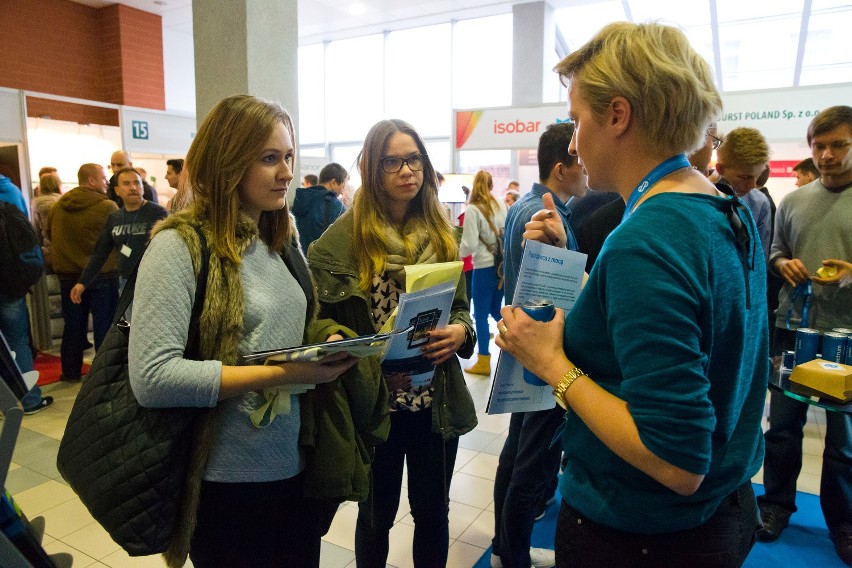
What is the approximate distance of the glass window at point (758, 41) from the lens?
357 inches

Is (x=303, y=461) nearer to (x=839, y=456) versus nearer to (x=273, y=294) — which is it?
(x=273, y=294)

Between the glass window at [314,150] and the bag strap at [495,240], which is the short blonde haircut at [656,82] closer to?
the bag strap at [495,240]

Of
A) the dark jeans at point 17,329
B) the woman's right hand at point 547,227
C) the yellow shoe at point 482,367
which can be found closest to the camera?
the woman's right hand at point 547,227

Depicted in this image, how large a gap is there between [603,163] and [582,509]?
0.58 metres

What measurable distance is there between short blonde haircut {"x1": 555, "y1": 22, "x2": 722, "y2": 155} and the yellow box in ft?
4.17

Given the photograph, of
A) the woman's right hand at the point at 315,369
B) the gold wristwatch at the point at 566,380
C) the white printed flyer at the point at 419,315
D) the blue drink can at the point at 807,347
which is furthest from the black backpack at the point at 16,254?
the blue drink can at the point at 807,347

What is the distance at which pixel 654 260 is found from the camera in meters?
0.75

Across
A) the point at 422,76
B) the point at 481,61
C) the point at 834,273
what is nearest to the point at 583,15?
the point at 481,61

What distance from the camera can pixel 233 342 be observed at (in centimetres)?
124

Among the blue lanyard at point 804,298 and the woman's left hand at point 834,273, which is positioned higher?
the woman's left hand at point 834,273

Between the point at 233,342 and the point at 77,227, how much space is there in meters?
4.34

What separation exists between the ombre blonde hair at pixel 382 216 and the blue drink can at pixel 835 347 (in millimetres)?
1355

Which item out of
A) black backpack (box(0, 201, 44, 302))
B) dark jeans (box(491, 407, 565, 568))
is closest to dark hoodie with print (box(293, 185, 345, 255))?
black backpack (box(0, 201, 44, 302))

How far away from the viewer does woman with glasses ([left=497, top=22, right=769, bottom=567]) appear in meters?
0.75
